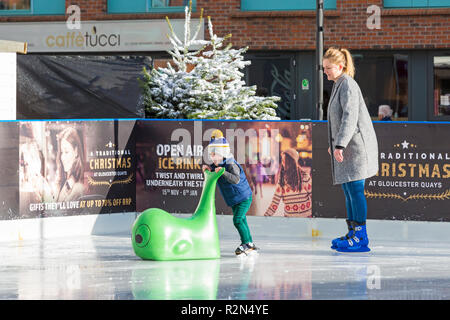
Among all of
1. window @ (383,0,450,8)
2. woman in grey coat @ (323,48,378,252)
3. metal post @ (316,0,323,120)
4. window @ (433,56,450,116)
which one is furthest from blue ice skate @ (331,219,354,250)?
window @ (383,0,450,8)

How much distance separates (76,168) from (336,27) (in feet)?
37.2

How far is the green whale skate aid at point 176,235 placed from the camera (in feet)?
29.4

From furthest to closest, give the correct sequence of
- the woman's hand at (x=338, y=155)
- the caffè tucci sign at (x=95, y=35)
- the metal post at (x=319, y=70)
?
1. the caffè tucci sign at (x=95, y=35)
2. the metal post at (x=319, y=70)
3. the woman's hand at (x=338, y=155)

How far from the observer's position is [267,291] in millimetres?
7484

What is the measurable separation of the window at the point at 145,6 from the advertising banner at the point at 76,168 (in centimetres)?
1072

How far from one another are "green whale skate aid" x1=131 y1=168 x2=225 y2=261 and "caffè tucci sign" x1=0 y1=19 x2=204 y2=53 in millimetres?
12787

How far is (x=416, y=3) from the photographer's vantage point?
68.8ft

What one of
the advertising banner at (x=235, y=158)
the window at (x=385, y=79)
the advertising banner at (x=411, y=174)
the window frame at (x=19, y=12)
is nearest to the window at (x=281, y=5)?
the window at (x=385, y=79)

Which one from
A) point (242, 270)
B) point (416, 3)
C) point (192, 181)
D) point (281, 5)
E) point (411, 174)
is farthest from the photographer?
point (281, 5)

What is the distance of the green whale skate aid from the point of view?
896cm

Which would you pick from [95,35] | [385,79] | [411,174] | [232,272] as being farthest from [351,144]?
[95,35]

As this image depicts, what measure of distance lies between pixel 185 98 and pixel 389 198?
12.5 ft

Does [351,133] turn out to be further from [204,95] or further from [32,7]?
[32,7]

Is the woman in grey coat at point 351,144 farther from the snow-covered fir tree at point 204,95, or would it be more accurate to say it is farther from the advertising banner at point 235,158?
the snow-covered fir tree at point 204,95
